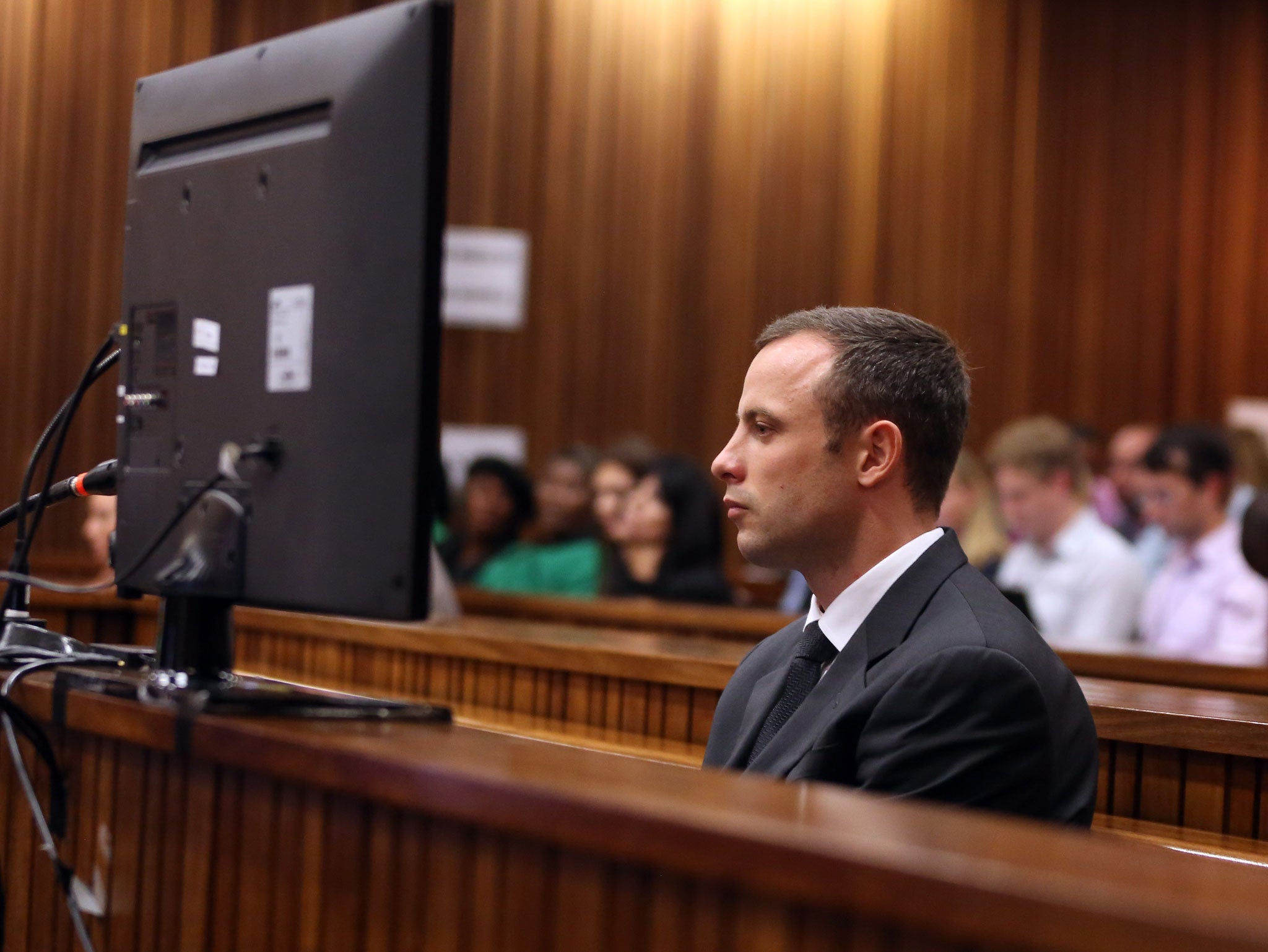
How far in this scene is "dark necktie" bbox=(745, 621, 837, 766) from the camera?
1.59 meters

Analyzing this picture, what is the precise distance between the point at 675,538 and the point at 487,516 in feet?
3.17

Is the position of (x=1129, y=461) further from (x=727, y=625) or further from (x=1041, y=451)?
(x=727, y=625)

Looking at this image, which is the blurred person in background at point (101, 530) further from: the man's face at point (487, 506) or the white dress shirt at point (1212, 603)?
the white dress shirt at point (1212, 603)

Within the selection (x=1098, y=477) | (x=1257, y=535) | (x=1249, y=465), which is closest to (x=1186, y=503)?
(x=1249, y=465)

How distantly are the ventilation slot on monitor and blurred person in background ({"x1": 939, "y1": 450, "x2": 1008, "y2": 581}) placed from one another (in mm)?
3501

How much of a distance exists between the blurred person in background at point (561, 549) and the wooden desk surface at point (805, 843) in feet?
11.9

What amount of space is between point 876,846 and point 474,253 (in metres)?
5.75

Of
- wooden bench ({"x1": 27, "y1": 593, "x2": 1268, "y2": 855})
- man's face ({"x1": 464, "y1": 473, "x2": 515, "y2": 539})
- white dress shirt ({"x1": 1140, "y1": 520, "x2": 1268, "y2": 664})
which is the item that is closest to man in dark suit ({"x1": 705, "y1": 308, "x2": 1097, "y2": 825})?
wooden bench ({"x1": 27, "y1": 593, "x2": 1268, "y2": 855})

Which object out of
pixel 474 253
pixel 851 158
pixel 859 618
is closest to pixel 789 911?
pixel 859 618

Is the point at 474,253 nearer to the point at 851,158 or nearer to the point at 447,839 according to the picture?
the point at 851,158

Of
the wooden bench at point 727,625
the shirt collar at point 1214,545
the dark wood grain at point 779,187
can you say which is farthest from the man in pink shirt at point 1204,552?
the dark wood grain at point 779,187

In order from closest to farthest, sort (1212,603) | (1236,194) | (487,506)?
(1212,603) < (487,506) < (1236,194)

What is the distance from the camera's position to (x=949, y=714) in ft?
4.56

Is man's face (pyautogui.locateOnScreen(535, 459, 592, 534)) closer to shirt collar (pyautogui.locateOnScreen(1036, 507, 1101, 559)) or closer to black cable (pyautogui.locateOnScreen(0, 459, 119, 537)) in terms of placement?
shirt collar (pyautogui.locateOnScreen(1036, 507, 1101, 559))
